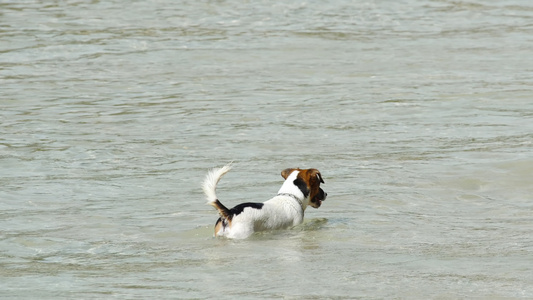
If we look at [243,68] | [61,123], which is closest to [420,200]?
[61,123]

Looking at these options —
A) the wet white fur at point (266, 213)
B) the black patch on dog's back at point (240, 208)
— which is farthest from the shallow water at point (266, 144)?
the black patch on dog's back at point (240, 208)

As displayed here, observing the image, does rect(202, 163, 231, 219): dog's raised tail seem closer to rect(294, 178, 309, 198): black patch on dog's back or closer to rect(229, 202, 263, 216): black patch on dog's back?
rect(229, 202, 263, 216): black patch on dog's back

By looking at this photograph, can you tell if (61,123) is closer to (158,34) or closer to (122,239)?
(122,239)

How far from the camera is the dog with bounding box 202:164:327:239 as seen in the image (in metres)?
7.89

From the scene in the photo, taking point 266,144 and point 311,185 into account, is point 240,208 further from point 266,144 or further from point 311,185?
point 266,144

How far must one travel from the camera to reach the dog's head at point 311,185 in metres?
8.59

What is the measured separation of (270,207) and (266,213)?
107 mm

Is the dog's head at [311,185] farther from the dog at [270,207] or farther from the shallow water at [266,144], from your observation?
the shallow water at [266,144]

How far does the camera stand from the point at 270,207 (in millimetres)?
8266

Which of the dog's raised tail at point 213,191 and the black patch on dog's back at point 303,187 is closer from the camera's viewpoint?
the dog's raised tail at point 213,191

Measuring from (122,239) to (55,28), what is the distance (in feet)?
38.7

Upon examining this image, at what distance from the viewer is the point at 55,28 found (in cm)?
1925

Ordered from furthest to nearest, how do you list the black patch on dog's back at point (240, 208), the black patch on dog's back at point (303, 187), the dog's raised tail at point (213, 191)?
the black patch on dog's back at point (303, 187) < the black patch on dog's back at point (240, 208) < the dog's raised tail at point (213, 191)

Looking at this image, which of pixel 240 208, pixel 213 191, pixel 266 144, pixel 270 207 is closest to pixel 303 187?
pixel 270 207
